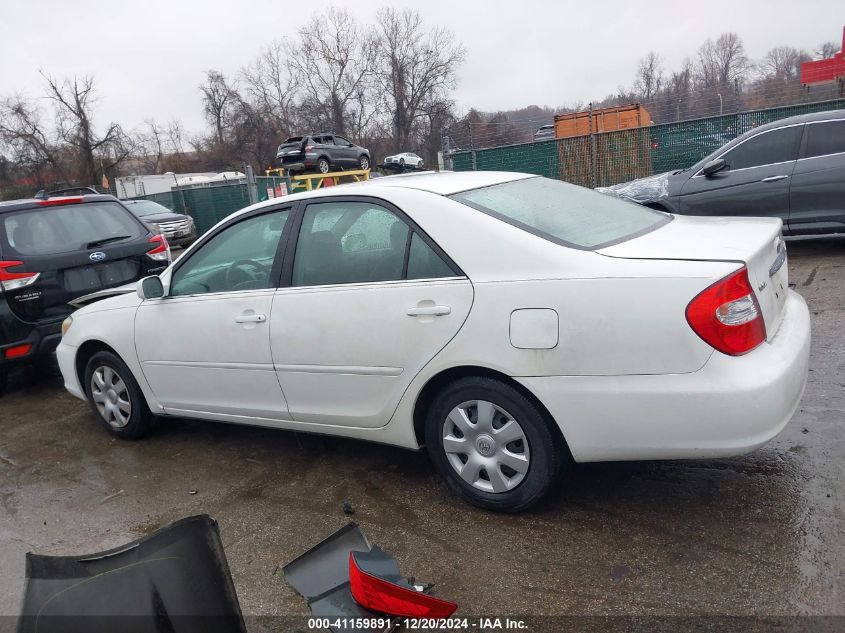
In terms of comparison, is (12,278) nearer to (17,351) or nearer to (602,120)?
(17,351)

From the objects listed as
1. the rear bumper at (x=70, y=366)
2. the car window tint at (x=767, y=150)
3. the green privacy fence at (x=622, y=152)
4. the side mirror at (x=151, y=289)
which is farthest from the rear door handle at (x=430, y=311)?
the green privacy fence at (x=622, y=152)

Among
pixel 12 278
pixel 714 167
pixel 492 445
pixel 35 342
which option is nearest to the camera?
pixel 492 445

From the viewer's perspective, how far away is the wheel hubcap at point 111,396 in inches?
184

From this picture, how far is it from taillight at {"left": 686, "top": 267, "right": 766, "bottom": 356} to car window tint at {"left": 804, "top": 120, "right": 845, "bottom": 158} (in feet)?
19.6

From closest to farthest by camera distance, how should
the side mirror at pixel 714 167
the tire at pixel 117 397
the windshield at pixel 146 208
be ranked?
the tire at pixel 117 397, the side mirror at pixel 714 167, the windshield at pixel 146 208

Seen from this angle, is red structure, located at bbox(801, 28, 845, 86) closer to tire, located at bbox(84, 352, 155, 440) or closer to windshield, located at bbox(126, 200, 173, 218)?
windshield, located at bbox(126, 200, 173, 218)

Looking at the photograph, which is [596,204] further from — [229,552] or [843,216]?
[843,216]

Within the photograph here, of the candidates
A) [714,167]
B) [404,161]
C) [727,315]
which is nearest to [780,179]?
[714,167]

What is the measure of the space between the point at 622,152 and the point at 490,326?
13703mm

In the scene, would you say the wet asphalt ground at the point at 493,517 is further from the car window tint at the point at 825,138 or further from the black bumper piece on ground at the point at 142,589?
the car window tint at the point at 825,138

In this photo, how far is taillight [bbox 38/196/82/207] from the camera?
20.0 feet

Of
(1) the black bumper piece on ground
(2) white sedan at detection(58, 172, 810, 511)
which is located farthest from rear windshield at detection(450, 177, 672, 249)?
(1) the black bumper piece on ground

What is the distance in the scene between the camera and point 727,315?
8.56 feet

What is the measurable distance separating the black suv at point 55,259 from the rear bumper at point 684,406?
4629 mm
